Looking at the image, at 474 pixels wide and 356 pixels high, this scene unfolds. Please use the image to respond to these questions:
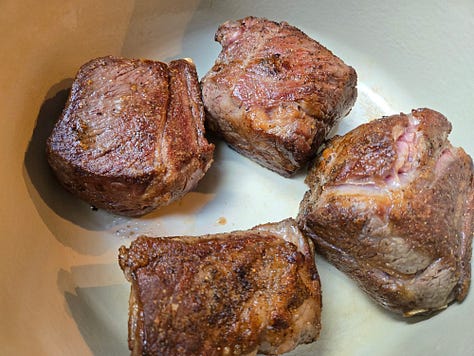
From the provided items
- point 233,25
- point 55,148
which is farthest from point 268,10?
point 55,148

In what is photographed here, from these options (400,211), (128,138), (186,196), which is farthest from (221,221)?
(400,211)

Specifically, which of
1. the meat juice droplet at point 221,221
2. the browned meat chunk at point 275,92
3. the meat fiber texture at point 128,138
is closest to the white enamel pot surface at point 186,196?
the meat juice droplet at point 221,221

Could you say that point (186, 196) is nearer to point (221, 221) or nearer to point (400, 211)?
point (221, 221)

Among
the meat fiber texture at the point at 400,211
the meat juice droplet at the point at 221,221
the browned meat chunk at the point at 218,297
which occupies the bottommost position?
the meat juice droplet at the point at 221,221

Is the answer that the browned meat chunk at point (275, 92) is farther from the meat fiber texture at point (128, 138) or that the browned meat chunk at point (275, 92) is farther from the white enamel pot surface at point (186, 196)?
the white enamel pot surface at point (186, 196)

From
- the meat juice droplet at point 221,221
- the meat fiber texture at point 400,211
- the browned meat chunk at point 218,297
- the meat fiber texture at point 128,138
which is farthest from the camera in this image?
the meat juice droplet at point 221,221

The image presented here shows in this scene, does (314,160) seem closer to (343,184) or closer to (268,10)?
(343,184)

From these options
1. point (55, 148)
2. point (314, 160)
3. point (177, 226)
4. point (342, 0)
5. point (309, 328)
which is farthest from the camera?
point (342, 0)
